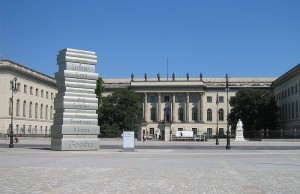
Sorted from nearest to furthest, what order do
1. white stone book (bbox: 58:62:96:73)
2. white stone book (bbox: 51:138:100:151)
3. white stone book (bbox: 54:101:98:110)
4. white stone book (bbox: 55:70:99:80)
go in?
white stone book (bbox: 51:138:100:151)
white stone book (bbox: 54:101:98:110)
white stone book (bbox: 55:70:99:80)
white stone book (bbox: 58:62:96:73)

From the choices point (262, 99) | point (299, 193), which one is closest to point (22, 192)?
point (299, 193)

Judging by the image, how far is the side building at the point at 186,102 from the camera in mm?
132250

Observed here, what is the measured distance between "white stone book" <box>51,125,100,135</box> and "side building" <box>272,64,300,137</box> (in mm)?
58509

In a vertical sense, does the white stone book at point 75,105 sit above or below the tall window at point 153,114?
below

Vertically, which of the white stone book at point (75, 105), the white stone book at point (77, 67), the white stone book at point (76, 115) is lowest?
the white stone book at point (76, 115)

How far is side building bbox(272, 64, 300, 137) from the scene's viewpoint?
97.4 metres

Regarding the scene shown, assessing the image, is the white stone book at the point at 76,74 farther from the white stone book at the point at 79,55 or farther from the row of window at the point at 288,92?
the row of window at the point at 288,92

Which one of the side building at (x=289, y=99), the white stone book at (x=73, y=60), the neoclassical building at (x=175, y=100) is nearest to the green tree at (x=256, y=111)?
the side building at (x=289, y=99)

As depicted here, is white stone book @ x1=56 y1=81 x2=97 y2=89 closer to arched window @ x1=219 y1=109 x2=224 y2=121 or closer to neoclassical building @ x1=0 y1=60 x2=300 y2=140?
neoclassical building @ x1=0 y1=60 x2=300 y2=140

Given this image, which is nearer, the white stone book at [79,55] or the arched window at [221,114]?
the white stone book at [79,55]

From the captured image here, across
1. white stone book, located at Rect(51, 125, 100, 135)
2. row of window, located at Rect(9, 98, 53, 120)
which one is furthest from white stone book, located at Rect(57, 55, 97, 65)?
row of window, located at Rect(9, 98, 53, 120)

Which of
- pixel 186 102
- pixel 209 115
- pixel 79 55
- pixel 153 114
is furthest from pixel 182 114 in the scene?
pixel 79 55

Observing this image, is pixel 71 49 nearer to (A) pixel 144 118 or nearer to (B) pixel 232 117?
(B) pixel 232 117

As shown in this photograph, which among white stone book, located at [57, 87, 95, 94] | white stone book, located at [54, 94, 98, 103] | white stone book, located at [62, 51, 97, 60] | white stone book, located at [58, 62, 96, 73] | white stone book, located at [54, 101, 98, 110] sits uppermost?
white stone book, located at [62, 51, 97, 60]
